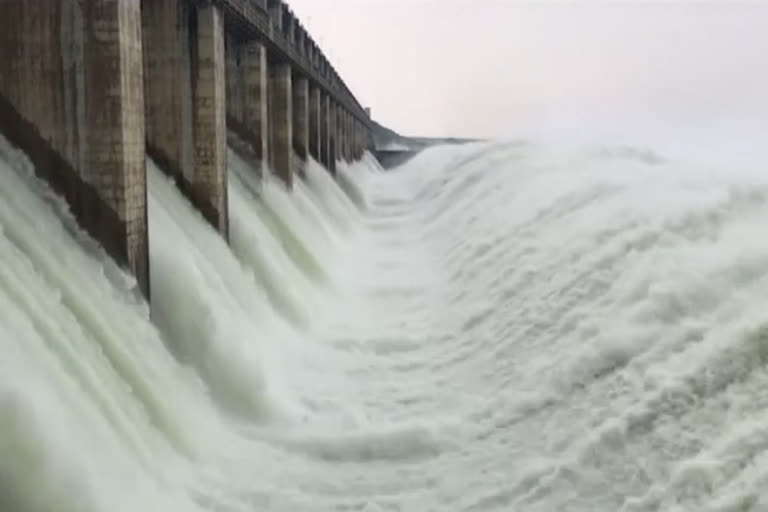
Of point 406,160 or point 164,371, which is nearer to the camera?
point 164,371

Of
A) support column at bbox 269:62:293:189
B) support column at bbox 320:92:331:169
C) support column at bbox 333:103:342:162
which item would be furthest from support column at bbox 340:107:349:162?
support column at bbox 269:62:293:189

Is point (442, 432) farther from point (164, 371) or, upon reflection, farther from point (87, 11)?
point (87, 11)

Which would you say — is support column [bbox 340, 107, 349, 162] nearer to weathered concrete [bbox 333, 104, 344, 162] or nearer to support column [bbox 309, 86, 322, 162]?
weathered concrete [bbox 333, 104, 344, 162]

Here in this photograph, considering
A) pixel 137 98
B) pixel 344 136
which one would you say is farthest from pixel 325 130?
pixel 137 98

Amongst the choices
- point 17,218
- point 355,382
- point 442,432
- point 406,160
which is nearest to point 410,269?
point 355,382

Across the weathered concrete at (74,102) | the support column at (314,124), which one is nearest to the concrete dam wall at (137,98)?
the weathered concrete at (74,102)

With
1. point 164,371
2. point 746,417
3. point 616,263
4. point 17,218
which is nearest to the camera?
point 746,417

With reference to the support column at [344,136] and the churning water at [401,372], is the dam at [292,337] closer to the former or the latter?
the churning water at [401,372]
